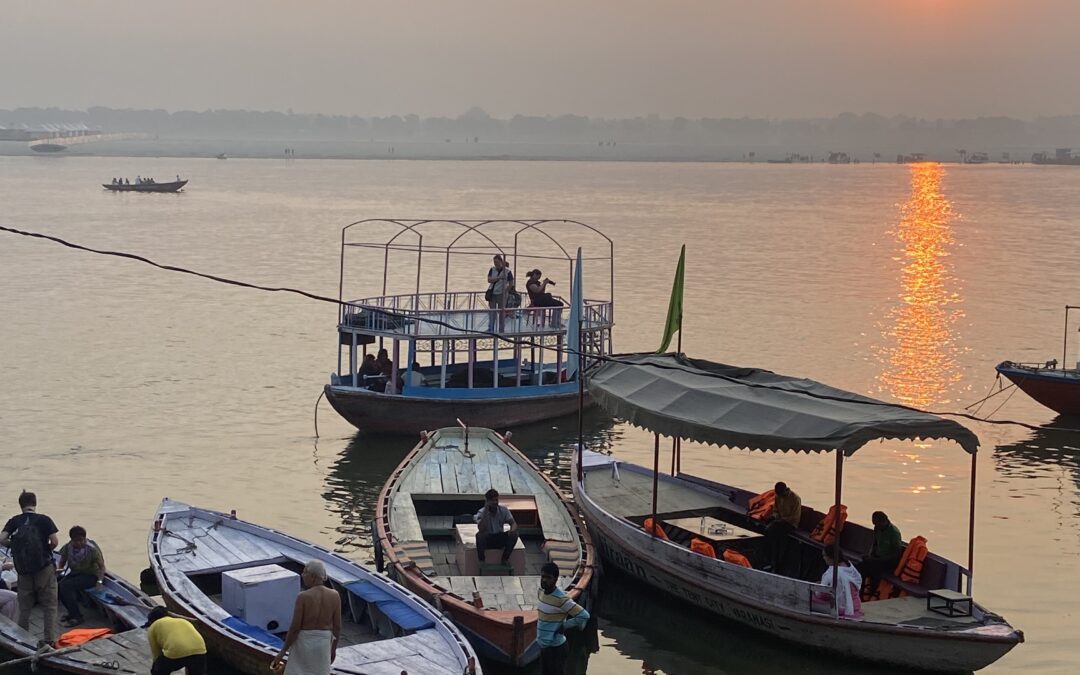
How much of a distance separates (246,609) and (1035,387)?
69.7 feet

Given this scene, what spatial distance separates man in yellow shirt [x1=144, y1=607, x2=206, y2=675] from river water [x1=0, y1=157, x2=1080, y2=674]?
588 centimetres

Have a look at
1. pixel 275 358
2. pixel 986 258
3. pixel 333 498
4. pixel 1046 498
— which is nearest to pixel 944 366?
pixel 1046 498

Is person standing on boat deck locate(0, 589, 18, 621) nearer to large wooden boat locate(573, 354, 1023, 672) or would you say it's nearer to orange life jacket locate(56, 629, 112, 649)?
orange life jacket locate(56, 629, 112, 649)

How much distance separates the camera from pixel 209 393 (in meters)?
33.7

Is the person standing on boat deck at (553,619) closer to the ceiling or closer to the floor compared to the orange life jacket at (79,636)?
closer to the ceiling

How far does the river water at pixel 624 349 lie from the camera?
Result: 848 inches

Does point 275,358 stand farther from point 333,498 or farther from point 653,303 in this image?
point 653,303

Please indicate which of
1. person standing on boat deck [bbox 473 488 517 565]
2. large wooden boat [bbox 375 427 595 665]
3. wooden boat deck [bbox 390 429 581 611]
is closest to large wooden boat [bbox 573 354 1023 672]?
wooden boat deck [bbox 390 429 581 611]

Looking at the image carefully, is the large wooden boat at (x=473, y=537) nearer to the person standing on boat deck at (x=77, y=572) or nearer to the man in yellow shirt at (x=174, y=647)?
the man in yellow shirt at (x=174, y=647)

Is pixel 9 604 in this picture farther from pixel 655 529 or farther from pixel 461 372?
pixel 461 372

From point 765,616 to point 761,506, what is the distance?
127 inches

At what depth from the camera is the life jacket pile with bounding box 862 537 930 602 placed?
16953 mm

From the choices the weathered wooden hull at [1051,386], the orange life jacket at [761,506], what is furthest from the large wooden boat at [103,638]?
the weathered wooden hull at [1051,386]

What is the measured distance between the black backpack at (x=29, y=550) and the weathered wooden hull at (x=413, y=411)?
1227cm
